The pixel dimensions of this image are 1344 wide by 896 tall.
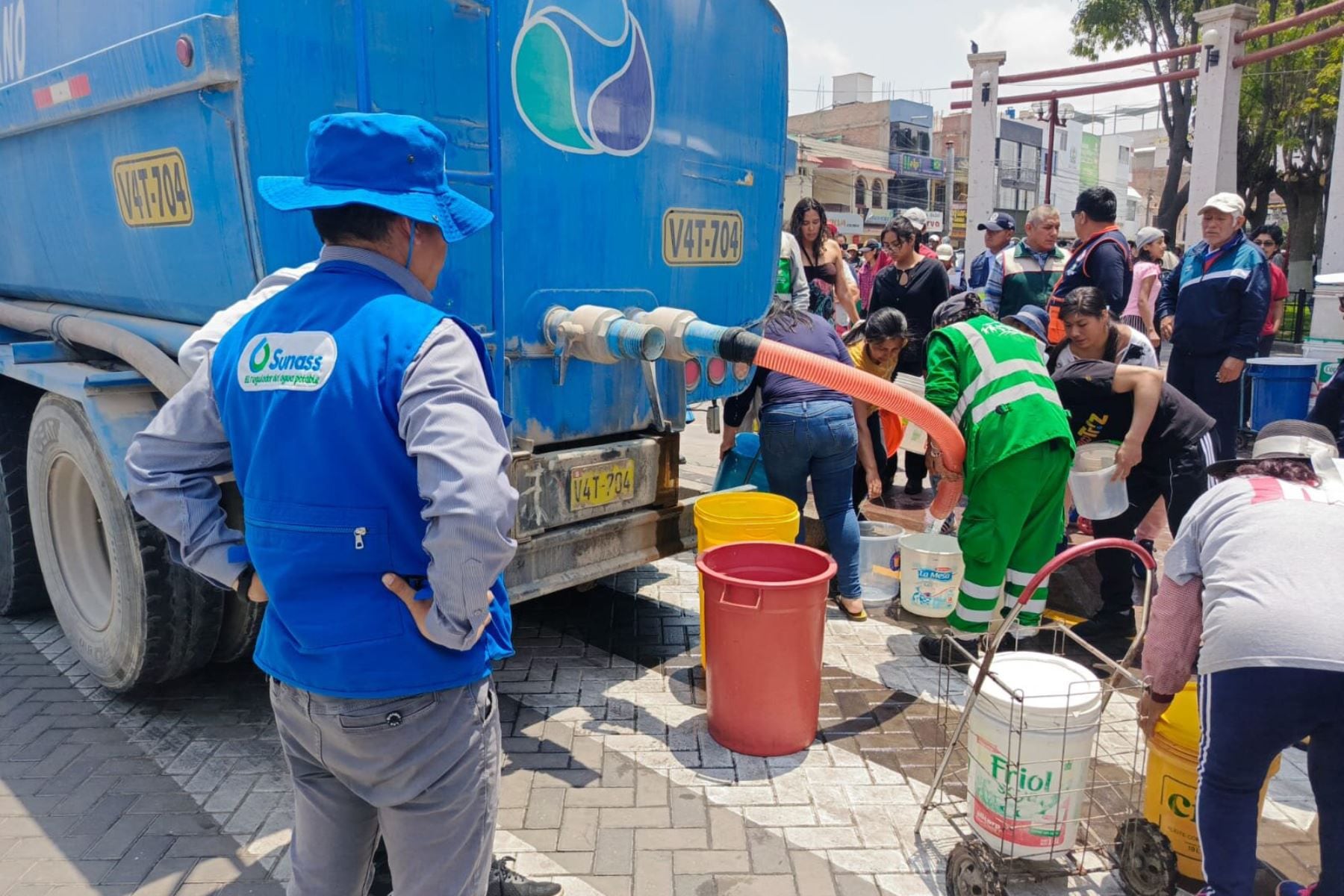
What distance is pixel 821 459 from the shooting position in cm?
438

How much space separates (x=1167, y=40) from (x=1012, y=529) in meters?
20.0

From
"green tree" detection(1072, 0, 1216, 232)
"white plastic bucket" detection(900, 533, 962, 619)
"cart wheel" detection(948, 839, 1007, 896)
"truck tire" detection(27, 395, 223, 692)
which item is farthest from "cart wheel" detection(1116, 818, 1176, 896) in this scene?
"green tree" detection(1072, 0, 1216, 232)

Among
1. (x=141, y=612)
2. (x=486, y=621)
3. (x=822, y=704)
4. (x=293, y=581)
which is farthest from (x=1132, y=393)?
(x=141, y=612)

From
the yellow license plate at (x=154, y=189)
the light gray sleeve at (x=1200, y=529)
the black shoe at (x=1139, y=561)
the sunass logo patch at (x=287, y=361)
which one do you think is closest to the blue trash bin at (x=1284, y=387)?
the black shoe at (x=1139, y=561)

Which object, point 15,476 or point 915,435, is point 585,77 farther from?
point 15,476

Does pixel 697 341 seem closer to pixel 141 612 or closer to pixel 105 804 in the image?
pixel 141 612

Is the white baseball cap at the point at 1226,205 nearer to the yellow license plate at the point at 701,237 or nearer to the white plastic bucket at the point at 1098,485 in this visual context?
the white plastic bucket at the point at 1098,485

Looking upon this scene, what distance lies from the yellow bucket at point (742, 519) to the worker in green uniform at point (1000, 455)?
697 millimetres

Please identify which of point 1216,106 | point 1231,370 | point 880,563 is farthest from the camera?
point 1216,106

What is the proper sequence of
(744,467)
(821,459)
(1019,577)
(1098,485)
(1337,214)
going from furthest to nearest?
(1337,214)
(744,467)
(821,459)
(1098,485)
(1019,577)

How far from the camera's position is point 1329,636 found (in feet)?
6.75

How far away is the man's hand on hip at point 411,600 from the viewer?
1646mm

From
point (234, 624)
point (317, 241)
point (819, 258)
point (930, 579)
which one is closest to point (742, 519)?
point (930, 579)

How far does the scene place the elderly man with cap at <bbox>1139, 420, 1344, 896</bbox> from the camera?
6.91 feet
